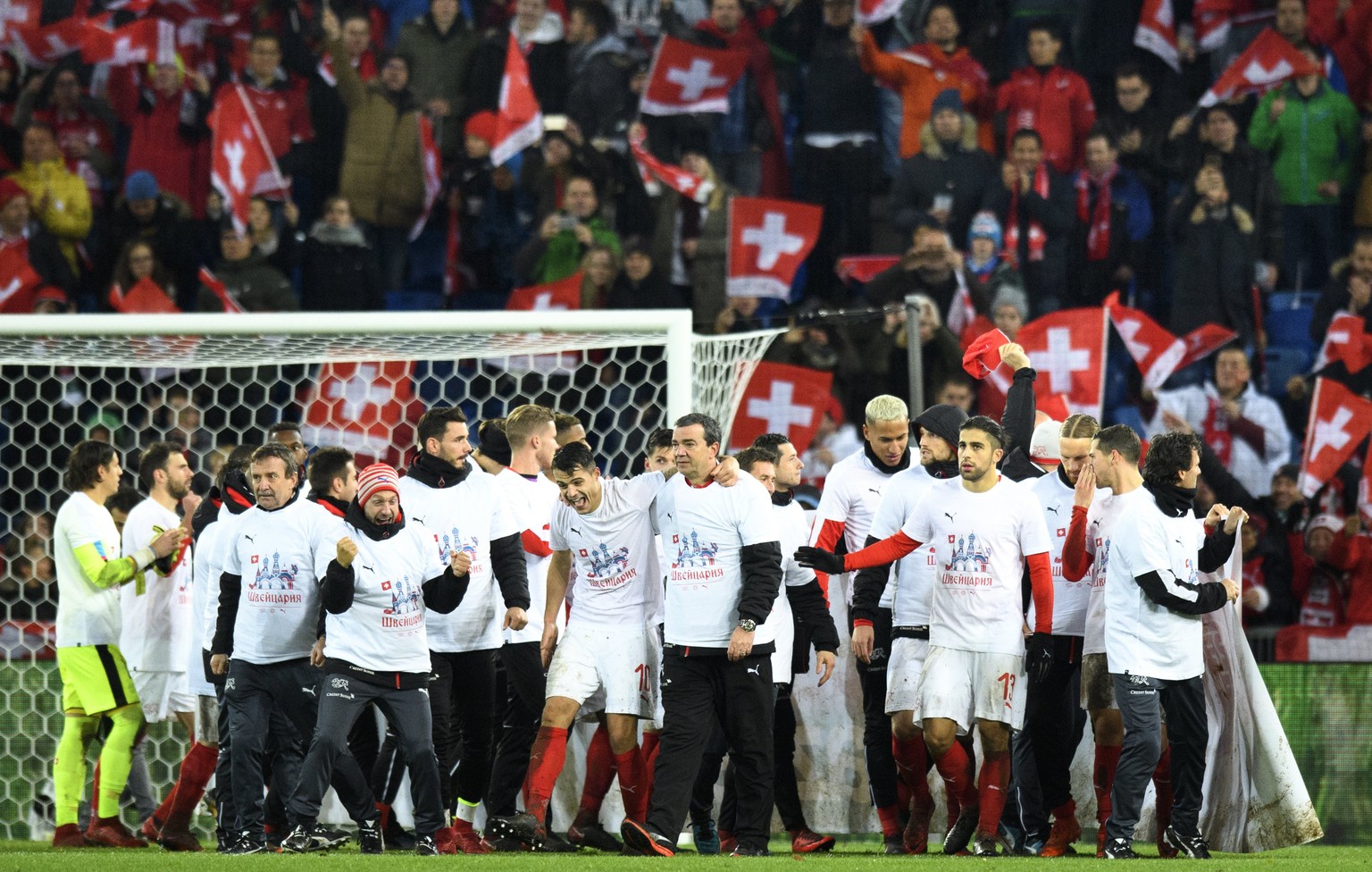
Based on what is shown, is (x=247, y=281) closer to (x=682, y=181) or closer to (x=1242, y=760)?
(x=682, y=181)

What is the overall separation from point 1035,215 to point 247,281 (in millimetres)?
6517

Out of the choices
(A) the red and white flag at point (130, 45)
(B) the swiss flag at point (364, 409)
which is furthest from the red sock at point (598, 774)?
(A) the red and white flag at point (130, 45)

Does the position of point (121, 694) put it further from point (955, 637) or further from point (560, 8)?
point (560, 8)

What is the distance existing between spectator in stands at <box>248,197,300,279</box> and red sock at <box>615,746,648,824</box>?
8416mm

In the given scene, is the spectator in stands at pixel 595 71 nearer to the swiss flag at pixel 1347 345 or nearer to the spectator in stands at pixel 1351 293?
the spectator in stands at pixel 1351 293

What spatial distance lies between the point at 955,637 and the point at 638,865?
1701 millimetres

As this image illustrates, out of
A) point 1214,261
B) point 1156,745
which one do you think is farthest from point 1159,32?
point 1156,745

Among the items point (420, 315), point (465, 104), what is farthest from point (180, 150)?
point (420, 315)

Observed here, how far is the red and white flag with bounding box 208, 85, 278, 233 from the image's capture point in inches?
599

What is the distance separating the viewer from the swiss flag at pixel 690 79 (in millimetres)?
15133

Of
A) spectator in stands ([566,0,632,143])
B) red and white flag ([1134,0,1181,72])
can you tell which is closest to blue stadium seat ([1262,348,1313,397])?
red and white flag ([1134,0,1181,72])

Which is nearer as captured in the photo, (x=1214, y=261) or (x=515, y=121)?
(x=1214, y=261)

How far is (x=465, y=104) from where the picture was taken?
1552 cm

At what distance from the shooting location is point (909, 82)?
1490cm
